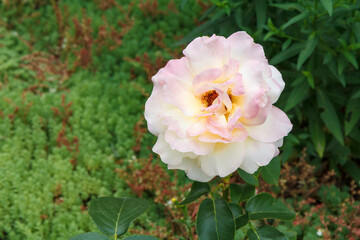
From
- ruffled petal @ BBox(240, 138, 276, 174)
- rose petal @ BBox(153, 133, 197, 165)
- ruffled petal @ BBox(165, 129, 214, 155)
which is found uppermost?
ruffled petal @ BBox(165, 129, 214, 155)

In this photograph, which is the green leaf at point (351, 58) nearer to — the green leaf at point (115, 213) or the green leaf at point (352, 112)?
the green leaf at point (352, 112)

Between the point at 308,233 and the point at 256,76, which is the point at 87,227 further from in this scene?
the point at 256,76

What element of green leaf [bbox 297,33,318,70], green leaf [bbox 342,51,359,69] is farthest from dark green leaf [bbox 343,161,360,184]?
green leaf [bbox 297,33,318,70]

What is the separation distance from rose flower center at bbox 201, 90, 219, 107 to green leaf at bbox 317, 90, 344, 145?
5.42ft

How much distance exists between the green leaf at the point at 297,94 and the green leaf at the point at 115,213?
142 cm

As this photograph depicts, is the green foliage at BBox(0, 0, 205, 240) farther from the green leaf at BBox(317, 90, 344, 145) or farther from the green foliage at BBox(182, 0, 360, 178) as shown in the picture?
the green leaf at BBox(317, 90, 344, 145)

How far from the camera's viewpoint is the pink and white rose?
3.97 feet

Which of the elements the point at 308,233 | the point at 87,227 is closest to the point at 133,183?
the point at 87,227

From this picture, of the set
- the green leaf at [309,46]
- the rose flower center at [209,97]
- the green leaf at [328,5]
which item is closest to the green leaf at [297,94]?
the green leaf at [309,46]

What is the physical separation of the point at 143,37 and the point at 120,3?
1.97ft

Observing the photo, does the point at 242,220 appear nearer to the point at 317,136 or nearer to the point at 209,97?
the point at 209,97

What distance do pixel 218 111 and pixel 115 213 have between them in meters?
0.54

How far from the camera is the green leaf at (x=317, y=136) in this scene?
289 cm

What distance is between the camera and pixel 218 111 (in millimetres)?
1251
